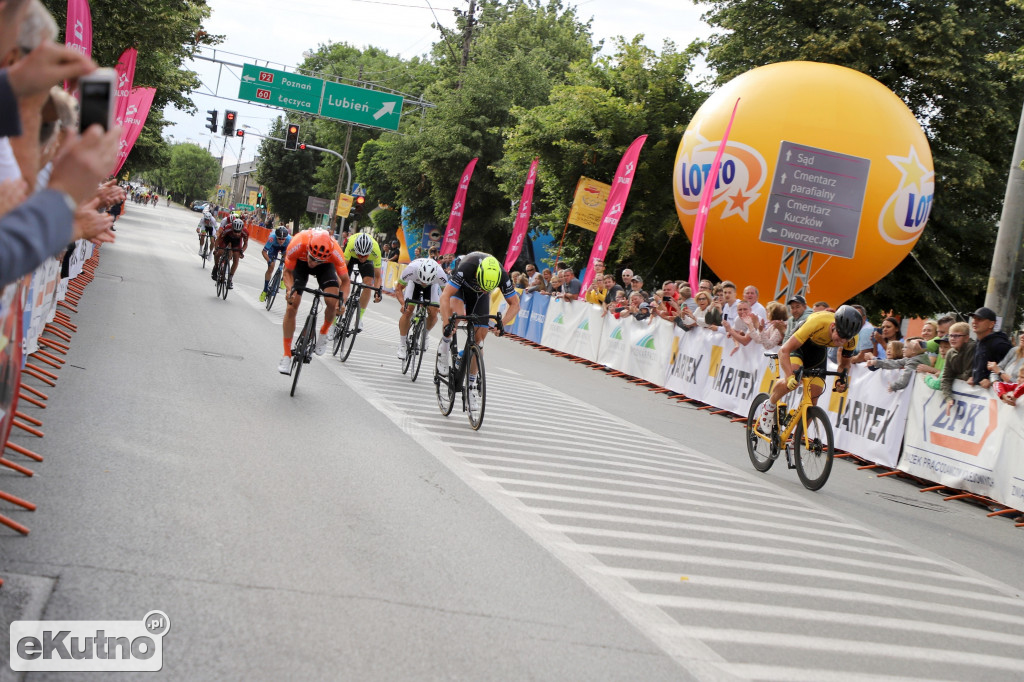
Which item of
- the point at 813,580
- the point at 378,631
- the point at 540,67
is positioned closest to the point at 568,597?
the point at 378,631

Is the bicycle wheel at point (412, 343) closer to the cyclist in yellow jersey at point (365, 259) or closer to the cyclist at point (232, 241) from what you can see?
the cyclist in yellow jersey at point (365, 259)

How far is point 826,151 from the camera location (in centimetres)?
1989

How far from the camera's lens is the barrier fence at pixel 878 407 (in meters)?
10.9

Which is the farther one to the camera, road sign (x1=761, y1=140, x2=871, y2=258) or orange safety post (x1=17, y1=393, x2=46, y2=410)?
road sign (x1=761, y1=140, x2=871, y2=258)

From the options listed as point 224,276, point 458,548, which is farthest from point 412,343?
point 224,276

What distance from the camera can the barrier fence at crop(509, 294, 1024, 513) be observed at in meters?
10.9

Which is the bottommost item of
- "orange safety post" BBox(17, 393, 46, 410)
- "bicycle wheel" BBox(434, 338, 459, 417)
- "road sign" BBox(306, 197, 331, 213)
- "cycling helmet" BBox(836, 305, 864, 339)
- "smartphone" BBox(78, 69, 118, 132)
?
"orange safety post" BBox(17, 393, 46, 410)

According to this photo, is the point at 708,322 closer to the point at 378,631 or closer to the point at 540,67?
the point at 378,631

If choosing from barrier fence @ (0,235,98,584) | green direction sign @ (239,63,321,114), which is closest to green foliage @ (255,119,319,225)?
green direction sign @ (239,63,321,114)

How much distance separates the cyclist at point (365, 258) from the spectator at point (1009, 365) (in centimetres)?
734

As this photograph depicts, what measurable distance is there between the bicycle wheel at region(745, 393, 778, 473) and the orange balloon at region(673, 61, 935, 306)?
10.0m

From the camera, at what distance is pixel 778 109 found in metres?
21.7

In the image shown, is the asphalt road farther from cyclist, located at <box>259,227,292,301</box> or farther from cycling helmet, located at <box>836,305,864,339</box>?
cyclist, located at <box>259,227,292,301</box>

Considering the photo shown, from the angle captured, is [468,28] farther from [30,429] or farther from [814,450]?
[30,429]
